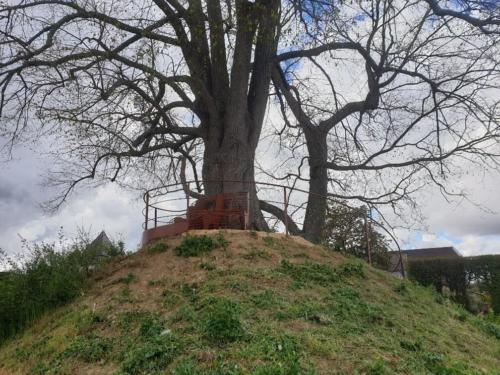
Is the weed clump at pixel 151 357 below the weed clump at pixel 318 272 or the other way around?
below

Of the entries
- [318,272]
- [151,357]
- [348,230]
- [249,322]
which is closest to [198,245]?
[318,272]

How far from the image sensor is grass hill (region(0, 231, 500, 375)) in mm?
6074

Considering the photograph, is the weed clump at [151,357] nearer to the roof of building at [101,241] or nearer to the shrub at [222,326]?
the shrub at [222,326]

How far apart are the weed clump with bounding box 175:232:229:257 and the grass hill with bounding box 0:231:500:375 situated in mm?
21

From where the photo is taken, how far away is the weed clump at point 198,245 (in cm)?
1000

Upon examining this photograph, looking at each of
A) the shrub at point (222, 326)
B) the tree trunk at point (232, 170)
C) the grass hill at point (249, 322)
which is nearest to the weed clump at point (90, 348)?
the grass hill at point (249, 322)

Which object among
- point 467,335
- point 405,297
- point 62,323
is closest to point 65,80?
point 62,323

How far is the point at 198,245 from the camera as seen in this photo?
10188 mm

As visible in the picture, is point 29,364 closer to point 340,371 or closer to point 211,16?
point 340,371

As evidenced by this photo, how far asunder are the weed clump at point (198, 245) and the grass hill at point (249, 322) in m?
0.02

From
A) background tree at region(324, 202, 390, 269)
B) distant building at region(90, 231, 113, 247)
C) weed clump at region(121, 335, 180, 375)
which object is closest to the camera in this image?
weed clump at region(121, 335, 180, 375)

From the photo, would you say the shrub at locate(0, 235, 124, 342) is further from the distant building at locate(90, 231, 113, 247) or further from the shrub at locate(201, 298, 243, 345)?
the shrub at locate(201, 298, 243, 345)

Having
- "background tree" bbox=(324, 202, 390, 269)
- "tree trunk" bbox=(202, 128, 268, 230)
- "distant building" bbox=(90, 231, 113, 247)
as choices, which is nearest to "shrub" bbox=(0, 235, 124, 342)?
"distant building" bbox=(90, 231, 113, 247)

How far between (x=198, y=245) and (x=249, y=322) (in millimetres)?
3486
